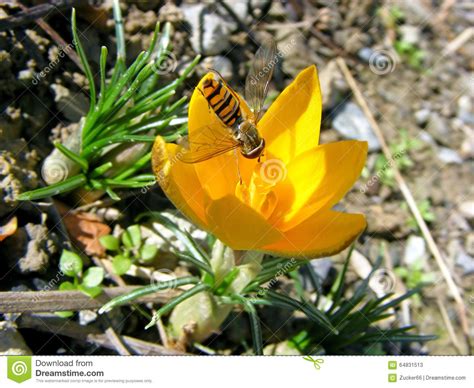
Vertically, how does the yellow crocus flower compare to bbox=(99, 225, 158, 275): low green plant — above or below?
above

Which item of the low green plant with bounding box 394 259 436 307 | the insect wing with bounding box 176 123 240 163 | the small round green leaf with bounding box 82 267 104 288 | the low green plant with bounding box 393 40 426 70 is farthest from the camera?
the low green plant with bounding box 393 40 426 70


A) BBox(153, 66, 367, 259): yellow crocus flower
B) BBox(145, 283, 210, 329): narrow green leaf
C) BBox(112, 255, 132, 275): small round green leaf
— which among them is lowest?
BBox(145, 283, 210, 329): narrow green leaf

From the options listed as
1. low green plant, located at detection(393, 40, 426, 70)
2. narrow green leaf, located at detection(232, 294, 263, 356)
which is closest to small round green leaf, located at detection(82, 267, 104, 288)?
narrow green leaf, located at detection(232, 294, 263, 356)

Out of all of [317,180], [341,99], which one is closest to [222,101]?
[317,180]

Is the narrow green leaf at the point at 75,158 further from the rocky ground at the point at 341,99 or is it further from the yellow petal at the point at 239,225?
the yellow petal at the point at 239,225

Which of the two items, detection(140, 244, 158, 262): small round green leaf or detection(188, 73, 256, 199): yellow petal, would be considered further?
detection(140, 244, 158, 262): small round green leaf

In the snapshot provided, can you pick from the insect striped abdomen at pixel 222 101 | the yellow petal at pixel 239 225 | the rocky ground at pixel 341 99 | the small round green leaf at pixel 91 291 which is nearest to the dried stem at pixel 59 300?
the small round green leaf at pixel 91 291

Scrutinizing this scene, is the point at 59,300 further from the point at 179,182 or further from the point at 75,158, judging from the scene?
the point at 179,182

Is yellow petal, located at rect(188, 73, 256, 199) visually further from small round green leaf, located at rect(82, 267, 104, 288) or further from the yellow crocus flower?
small round green leaf, located at rect(82, 267, 104, 288)
